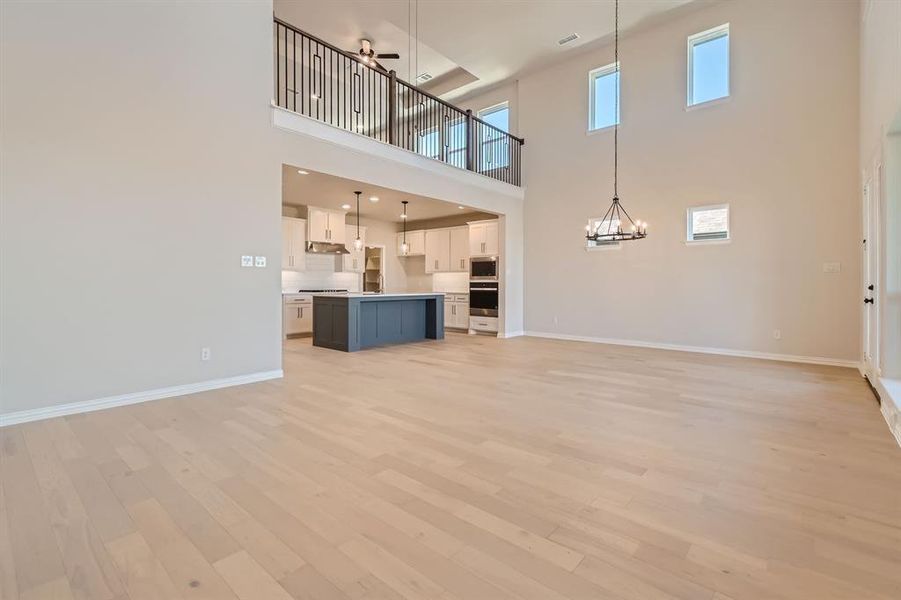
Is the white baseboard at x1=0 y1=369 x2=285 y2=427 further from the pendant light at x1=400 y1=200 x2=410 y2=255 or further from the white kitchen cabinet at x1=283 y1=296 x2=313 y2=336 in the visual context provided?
the pendant light at x1=400 y1=200 x2=410 y2=255

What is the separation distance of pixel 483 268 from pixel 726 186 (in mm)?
4301

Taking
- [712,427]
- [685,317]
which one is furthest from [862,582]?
[685,317]

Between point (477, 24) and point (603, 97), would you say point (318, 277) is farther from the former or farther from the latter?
point (603, 97)

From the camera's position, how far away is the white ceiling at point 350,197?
5.66m

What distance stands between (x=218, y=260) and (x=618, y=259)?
610cm

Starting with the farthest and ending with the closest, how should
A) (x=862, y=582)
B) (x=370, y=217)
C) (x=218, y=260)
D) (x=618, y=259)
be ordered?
(x=370, y=217)
(x=618, y=259)
(x=218, y=260)
(x=862, y=582)

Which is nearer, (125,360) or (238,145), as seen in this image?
(125,360)

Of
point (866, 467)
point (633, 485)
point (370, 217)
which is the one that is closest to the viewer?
point (633, 485)

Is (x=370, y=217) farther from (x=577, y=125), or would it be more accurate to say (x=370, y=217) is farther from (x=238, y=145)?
(x=238, y=145)

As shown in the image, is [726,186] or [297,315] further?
[297,315]

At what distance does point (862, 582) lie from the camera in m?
1.42

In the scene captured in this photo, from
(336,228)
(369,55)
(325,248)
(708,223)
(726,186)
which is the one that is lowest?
(325,248)

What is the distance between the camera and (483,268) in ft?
28.1

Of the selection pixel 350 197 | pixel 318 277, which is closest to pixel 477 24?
pixel 350 197
